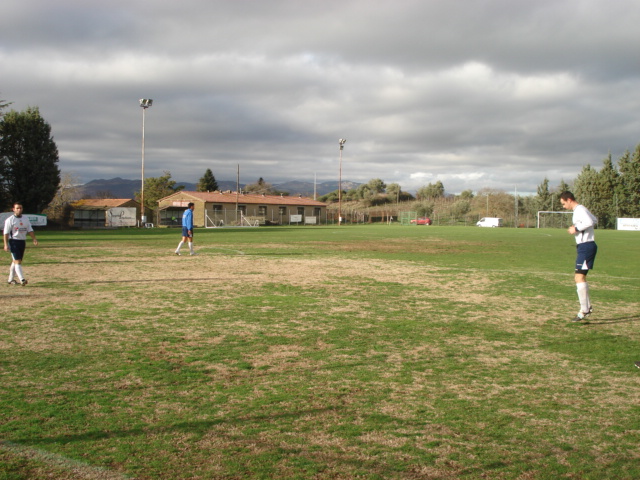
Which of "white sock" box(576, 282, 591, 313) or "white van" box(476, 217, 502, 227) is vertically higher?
"white van" box(476, 217, 502, 227)

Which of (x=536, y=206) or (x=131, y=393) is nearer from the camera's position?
(x=131, y=393)

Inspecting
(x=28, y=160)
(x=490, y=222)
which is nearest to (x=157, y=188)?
(x=28, y=160)

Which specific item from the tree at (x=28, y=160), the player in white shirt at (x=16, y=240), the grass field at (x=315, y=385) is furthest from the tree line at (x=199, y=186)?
the grass field at (x=315, y=385)

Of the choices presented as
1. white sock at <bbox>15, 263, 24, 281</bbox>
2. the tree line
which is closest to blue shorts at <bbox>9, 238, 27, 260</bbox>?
white sock at <bbox>15, 263, 24, 281</bbox>

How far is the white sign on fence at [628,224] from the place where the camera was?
61.8m

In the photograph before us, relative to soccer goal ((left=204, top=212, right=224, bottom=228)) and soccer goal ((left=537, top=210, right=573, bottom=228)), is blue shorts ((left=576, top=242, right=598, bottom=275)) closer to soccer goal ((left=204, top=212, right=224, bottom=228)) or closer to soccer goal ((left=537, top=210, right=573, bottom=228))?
soccer goal ((left=204, top=212, right=224, bottom=228))

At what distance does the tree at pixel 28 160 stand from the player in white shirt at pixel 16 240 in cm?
4404

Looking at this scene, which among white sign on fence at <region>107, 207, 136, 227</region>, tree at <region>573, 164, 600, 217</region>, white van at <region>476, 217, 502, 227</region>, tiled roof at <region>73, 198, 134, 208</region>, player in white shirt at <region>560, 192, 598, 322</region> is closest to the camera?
player in white shirt at <region>560, 192, 598, 322</region>

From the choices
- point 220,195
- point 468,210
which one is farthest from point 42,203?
point 468,210

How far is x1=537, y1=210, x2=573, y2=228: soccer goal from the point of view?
69938 mm

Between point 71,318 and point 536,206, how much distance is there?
8172 centimetres

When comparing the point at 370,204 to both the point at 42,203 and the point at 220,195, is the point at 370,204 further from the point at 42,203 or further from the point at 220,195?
the point at 42,203

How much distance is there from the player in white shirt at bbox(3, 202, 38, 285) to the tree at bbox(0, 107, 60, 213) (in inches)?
1734

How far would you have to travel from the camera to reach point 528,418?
14.9ft
